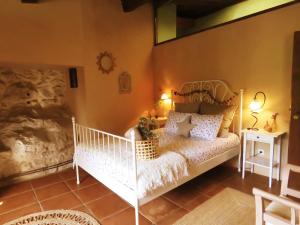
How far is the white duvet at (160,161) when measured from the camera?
1840 millimetres

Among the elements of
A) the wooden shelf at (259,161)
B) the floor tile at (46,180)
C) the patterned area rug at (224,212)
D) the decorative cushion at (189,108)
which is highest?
the decorative cushion at (189,108)

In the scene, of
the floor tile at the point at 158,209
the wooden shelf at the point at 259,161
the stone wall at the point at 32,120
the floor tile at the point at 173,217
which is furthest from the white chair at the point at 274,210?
the stone wall at the point at 32,120

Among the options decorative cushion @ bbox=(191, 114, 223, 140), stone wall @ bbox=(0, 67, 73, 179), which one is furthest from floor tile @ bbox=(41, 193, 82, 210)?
decorative cushion @ bbox=(191, 114, 223, 140)

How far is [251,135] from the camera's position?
2805 mm

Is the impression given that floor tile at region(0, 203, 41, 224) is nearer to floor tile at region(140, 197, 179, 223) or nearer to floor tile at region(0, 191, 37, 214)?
floor tile at region(0, 191, 37, 214)

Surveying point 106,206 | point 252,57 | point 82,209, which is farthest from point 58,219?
point 252,57

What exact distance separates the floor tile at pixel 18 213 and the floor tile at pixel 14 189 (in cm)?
52

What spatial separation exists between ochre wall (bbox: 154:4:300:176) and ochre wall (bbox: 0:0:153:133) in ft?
3.26

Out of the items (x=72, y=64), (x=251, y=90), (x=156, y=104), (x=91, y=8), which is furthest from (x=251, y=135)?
(x=91, y=8)

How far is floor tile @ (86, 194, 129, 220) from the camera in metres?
2.21

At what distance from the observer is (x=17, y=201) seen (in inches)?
99.7

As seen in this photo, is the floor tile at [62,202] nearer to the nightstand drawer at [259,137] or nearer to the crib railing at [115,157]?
the crib railing at [115,157]

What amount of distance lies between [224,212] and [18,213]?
2252 millimetres

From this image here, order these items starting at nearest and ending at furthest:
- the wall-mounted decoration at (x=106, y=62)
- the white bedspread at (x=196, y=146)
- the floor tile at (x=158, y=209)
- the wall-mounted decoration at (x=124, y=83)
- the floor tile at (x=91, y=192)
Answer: the floor tile at (x=158, y=209) < the white bedspread at (x=196, y=146) < the floor tile at (x=91, y=192) < the wall-mounted decoration at (x=106, y=62) < the wall-mounted decoration at (x=124, y=83)
